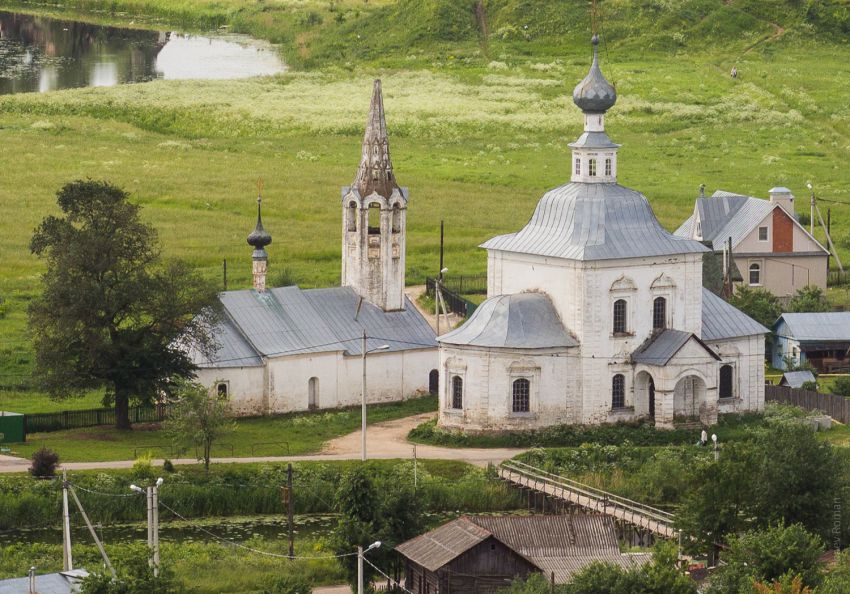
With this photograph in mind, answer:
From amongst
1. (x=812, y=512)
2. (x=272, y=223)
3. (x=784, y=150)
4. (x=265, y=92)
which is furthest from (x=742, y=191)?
(x=812, y=512)

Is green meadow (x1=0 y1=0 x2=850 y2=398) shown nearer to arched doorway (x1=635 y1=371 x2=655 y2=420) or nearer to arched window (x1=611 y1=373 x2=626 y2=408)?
arched window (x1=611 y1=373 x2=626 y2=408)

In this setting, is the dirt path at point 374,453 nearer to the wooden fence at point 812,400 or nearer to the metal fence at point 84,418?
the metal fence at point 84,418

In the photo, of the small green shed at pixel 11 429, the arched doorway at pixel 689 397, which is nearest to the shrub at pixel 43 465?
the small green shed at pixel 11 429

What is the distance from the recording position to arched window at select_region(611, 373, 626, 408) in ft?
197

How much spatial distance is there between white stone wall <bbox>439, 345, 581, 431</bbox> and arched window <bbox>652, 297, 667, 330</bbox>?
252cm

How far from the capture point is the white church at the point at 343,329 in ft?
201

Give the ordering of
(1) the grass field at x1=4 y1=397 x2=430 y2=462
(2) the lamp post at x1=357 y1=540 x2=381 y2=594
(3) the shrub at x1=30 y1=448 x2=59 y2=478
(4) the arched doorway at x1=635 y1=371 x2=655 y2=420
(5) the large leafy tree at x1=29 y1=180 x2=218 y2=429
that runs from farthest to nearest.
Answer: (4) the arched doorway at x1=635 y1=371 x2=655 y2=420 < (5) the large leafy tree at x1=29 y1=180 x2=218 y2=429 < (1) the grass field at x1=4 y1=397 x2=430 y2=462 < (3) the shrub at x1=30 y1=448 x2=59 y2=478 < (2) the lamp post at x1=357 y1=540 x2=381 y2=594

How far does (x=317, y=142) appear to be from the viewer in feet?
352

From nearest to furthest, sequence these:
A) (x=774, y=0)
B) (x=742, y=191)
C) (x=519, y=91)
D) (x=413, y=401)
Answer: (x=413, y=401) → (x=742, y=191) → (x=519, y=91) → (x=774, y=0)

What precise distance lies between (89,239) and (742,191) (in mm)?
40995

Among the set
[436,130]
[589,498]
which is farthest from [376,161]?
[436,130]

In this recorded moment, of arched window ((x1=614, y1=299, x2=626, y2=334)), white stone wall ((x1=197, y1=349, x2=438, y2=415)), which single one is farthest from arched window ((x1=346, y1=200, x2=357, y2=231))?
arched window ((x1=614, y1=299, x2=626, y2=334))

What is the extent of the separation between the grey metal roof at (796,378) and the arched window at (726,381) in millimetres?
3412

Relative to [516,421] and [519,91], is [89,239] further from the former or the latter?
[519,91]
